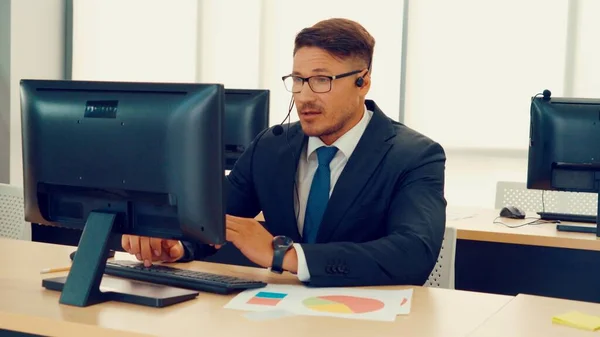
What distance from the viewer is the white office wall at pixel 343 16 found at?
5.04 m

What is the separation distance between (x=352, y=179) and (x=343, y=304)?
55 centimetres

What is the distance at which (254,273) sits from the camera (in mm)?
2008

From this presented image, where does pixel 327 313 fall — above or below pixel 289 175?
below

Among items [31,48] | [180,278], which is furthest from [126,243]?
[31,48]

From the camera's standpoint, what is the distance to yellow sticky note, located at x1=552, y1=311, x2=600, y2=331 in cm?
155

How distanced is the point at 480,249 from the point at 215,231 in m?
1.65

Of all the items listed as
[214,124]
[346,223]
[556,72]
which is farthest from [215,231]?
[556,72]

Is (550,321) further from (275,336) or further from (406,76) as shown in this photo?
(406,76)

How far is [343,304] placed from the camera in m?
1.68

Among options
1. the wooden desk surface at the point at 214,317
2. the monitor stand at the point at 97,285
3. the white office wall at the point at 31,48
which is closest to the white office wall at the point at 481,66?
the white office wall at the point at 31,48

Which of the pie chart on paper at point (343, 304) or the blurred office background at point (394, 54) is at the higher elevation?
the blurred office background at point (394, 54)

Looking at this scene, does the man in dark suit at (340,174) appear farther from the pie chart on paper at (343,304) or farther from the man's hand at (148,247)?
the pie chart on paper at (343,304)

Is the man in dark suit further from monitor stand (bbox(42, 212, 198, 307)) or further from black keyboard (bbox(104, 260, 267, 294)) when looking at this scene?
monitor stand (bbox(42, 212, 198, 307))

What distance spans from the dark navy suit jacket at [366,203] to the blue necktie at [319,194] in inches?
1.6
